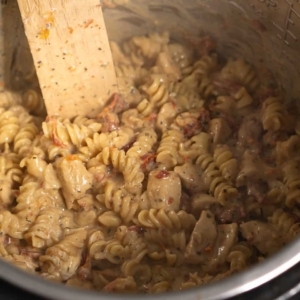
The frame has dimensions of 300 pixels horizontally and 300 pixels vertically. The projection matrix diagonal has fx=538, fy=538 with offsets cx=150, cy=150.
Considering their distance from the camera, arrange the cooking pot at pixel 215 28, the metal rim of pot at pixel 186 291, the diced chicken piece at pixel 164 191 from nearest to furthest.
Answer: the metal rim of pot at pixel 186 291 < the diced chicken piece at pixel 164 191 < the cooking pot at pixel 215 28

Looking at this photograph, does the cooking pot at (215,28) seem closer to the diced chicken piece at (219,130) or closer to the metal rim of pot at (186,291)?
the diced chicken piece at (219,130)

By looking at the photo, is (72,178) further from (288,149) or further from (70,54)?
(288,149)

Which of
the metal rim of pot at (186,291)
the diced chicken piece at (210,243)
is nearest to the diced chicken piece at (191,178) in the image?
the diced chicken piece at (210,243)

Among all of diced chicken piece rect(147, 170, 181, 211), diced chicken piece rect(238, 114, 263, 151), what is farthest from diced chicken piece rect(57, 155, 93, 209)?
diced chicken piece rect(238, 114, 263, 151)

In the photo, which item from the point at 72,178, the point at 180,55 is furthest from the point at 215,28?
the point at 72,178

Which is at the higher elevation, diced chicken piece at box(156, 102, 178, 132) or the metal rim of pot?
the metal rim of pot

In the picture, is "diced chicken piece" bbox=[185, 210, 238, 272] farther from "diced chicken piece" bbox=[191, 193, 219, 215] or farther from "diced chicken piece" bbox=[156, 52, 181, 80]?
"diced chicken piece" bbox=[156, 52, 181, 80]
